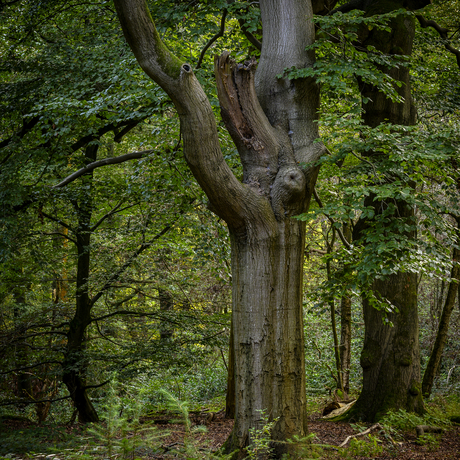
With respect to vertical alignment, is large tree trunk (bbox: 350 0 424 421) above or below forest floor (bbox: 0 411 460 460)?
above

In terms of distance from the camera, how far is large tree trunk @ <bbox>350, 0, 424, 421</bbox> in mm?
6473

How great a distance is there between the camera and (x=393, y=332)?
6629 mm

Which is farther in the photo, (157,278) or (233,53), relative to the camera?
(157,278)

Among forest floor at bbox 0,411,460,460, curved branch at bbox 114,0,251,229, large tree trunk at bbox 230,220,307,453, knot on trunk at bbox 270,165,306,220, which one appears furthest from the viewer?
forest floor at bbox 0,411,460,460

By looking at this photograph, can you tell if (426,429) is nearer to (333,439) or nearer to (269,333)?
(333,439)

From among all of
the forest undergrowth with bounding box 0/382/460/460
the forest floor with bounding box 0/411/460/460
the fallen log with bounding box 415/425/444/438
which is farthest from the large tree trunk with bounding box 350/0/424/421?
the forest floor with bounding box 0/411/460/460

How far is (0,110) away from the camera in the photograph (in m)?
7.46

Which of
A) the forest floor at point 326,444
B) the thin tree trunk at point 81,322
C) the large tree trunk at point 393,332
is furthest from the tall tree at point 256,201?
the thin tree trunk at point 81,322

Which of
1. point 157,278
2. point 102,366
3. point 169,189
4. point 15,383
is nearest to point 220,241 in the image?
point 169,189

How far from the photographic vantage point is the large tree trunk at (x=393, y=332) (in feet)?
21.2

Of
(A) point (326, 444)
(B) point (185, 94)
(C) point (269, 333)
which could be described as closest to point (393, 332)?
(A) point (326, 444)

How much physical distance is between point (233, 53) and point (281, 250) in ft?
15.1

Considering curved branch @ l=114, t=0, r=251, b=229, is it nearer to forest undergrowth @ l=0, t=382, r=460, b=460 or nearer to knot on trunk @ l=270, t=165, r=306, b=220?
knot on trunk @ l=270, t=165, r=306, b=220

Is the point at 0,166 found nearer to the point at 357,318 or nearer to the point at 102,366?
the point at 102,366
